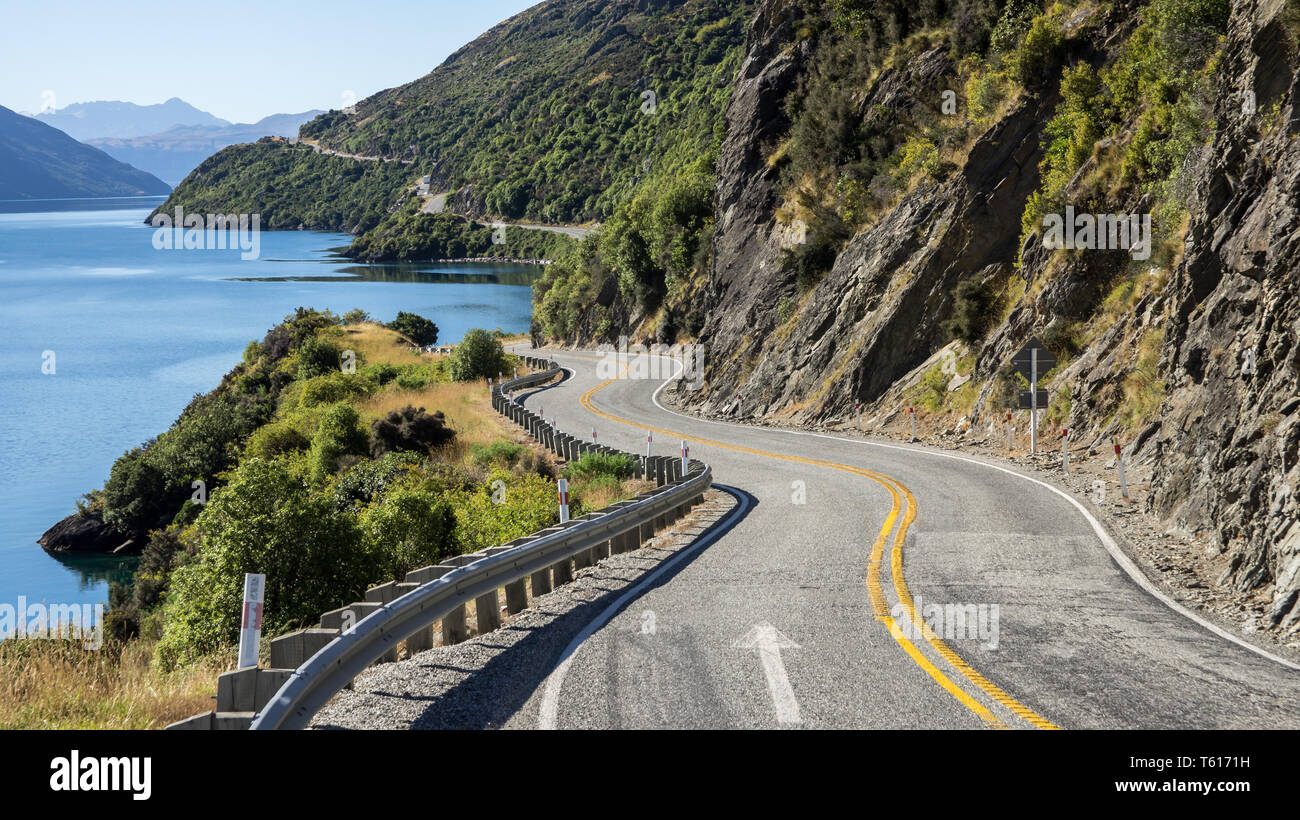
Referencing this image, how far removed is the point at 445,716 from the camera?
21.3 ft

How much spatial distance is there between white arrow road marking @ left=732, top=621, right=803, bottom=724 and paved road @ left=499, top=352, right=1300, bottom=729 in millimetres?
22

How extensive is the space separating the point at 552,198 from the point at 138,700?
163002 millimetres

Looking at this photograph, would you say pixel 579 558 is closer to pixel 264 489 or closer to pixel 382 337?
pixel 264 489

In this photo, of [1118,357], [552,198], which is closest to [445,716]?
[1118,357]

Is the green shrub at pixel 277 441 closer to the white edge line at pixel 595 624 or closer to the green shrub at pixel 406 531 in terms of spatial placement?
the green shrub at pixel 406 531

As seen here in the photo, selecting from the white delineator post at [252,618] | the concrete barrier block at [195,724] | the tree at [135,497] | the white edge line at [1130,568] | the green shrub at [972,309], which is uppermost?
the green shrub at [972,309]

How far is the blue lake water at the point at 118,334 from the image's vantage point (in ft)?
148

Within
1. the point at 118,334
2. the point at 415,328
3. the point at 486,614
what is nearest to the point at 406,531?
the point at 486,614

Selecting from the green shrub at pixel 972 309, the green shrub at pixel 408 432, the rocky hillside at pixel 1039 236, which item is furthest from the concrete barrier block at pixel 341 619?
the green shrub at pixel 972 309

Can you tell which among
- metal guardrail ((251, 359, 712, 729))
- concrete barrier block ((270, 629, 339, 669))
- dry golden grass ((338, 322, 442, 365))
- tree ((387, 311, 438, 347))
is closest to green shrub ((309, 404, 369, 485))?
metal guardrail ((251, 359, 712, 729))

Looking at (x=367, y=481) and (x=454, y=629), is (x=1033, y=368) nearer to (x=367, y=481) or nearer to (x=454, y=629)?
(x=367, y=481)

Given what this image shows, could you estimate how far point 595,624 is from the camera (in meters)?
9.41

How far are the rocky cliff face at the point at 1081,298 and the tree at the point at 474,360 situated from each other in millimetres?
13264

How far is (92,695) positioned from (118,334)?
105468 millimetres
